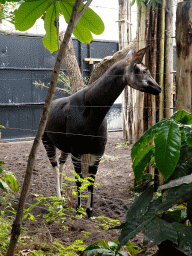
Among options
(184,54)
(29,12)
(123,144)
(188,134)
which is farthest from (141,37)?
(123,144)

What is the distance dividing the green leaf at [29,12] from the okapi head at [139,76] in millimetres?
690

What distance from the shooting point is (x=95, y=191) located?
312 cm

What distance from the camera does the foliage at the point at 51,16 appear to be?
1230mm

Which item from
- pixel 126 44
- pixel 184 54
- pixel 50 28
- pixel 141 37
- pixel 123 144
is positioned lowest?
pixel 123 144

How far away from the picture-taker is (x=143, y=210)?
0.79 meters

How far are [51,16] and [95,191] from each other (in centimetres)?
225

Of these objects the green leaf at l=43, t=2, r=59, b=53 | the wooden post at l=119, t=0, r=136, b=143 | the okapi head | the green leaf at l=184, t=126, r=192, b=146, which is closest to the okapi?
the okapi head

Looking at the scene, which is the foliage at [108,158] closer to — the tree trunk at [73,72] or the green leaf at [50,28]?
the tree trunk at [73,72]

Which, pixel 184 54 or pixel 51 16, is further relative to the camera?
pixel 184 54

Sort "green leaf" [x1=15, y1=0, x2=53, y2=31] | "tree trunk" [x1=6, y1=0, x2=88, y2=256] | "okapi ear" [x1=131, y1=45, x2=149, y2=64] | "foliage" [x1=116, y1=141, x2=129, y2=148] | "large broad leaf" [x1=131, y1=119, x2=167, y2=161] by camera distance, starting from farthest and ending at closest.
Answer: "foliage" [x1=116, y1=141, x2=129, y2=148] < "okapi ear" [x1=131, y1=45, x2=149, y2=64] < "green leaf" [x1=15, y1=0, x2=53, y2=31] < "tree trunk" [x1=6, y1=0, x2=88, y2=256] < "large broad leaf" [x1=131, y1=119, x2=167, y2=161]

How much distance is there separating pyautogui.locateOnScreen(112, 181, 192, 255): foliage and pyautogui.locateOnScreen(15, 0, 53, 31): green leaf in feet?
3.30

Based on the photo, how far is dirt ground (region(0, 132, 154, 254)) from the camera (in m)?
1.98

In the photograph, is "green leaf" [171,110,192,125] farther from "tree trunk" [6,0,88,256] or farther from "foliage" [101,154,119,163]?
"foliage" [101,154,119,163]

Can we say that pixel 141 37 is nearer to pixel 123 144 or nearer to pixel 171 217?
pixel 171 217
